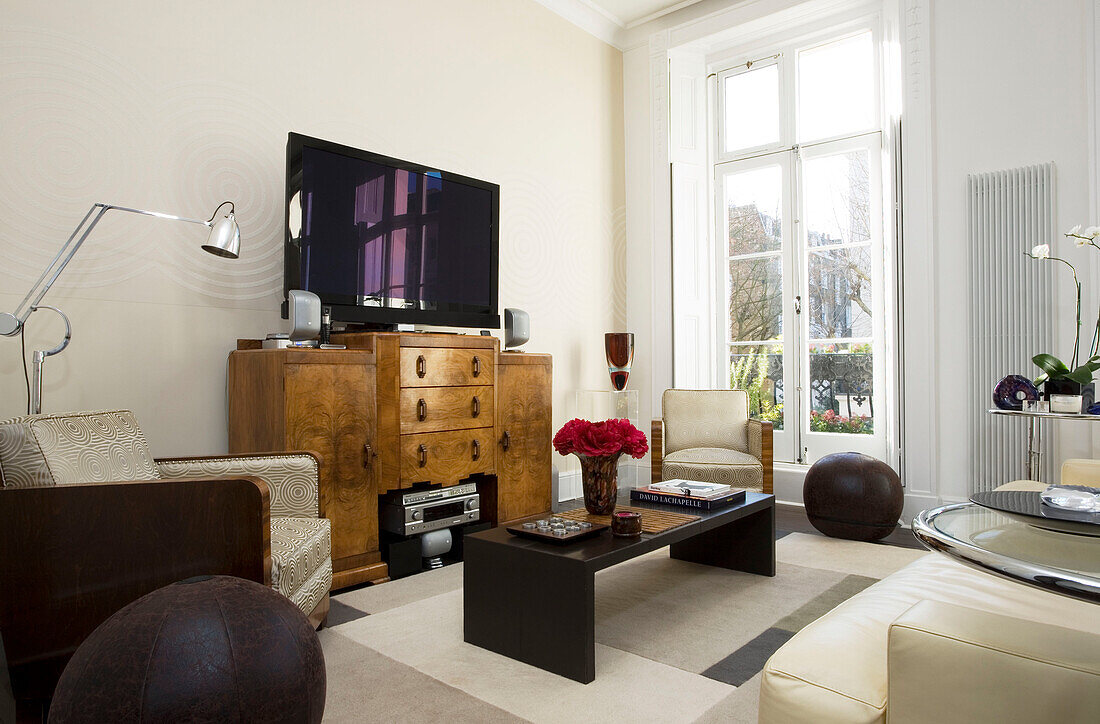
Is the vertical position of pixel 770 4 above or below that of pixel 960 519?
above

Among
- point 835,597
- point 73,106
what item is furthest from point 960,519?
point 73,106

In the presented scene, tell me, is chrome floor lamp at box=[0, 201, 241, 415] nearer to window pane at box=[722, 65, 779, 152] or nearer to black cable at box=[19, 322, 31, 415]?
black cable at box=[19, 322, 31, 415]

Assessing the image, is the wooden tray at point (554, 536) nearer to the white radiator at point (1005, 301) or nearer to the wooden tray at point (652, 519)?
the wooden tray at point (652, 519)

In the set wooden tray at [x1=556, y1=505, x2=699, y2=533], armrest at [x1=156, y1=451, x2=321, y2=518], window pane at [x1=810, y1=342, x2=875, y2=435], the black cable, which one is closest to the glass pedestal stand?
window pane at [x1=810, y1=342, x2=875, y2=435]

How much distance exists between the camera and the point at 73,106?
2.71 meters

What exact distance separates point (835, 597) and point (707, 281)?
312 cm

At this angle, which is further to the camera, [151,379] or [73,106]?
[151,379]

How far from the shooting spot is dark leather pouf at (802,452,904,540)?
352 cm

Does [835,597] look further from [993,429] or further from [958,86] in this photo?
[958,86]

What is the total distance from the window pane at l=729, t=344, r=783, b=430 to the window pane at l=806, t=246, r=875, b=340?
331 mm

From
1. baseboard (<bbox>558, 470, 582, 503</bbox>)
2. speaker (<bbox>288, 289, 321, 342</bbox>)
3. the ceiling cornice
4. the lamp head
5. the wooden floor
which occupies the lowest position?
the wooden floor

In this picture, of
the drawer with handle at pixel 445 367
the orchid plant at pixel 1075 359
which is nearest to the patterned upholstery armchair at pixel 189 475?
the drawer with handle at pixel 445 367

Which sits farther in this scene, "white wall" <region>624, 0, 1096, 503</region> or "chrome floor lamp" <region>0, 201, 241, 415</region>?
"white wall" <region>624, 0, 1096, 503</region>

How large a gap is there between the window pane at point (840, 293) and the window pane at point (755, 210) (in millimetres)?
374
